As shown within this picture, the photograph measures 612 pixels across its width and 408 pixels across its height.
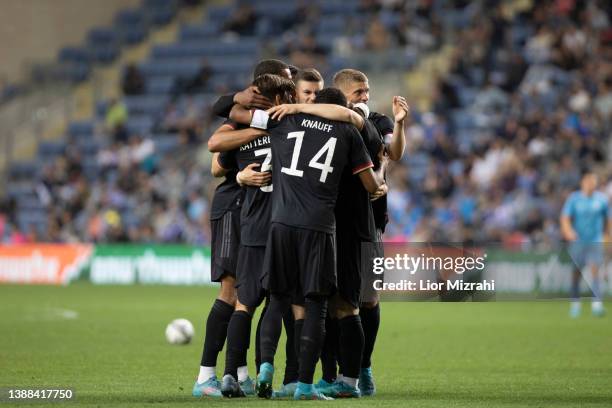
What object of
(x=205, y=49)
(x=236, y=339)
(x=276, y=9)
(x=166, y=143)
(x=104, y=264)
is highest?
(x=276, y=9)

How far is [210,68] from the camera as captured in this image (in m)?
31.8

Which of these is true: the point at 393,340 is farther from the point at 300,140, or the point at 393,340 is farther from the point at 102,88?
the point at 102,88

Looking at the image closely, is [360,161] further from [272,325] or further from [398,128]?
[272,325]

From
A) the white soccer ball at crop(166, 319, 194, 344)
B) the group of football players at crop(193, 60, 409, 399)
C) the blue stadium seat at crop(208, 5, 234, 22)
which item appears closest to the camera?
the group of football players at crop(193, 60, 409, 399)

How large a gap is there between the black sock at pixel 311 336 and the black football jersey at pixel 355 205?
26.3 inches

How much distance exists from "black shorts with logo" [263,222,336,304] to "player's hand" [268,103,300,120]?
735 millimetres

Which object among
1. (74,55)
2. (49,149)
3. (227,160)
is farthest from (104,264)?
(227,160)

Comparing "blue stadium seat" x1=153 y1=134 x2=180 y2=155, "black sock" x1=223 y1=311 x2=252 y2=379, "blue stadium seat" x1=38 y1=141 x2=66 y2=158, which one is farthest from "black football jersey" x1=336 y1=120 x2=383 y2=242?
"blue stadium seat" x1=38 y1=141 x2=66 y2=158

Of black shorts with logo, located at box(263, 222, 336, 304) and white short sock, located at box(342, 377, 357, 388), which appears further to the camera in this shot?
white short sock, located at box(342, 377, 357, 388)

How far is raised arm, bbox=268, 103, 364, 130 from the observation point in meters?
8.19

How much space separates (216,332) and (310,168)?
4.97 feet

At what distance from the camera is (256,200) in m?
8.55

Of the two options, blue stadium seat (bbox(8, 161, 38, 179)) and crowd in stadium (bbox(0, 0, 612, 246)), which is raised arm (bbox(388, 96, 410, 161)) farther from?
blue stadium seat (bbox(8, 161, 38, 179))

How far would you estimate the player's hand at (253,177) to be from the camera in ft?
27.6
